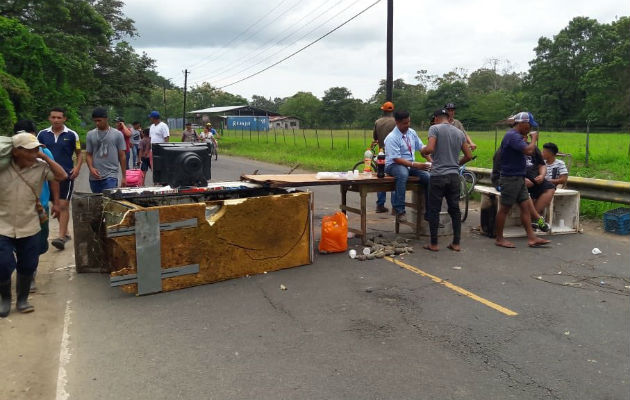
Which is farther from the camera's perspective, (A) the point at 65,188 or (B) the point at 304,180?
(B) the point at 304,180

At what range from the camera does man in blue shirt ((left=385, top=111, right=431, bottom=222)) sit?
7.37 m

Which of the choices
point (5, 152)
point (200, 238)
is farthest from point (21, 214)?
point (200, 238)

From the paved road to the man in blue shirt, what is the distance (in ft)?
4.90

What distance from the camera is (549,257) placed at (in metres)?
6.55

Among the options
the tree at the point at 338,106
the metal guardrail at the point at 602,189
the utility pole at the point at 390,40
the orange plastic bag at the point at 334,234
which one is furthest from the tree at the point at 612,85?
the orange plastic bag at the point at 334,234

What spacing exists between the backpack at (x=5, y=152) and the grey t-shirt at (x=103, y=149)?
245cm

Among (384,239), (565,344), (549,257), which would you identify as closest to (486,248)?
(549,257)

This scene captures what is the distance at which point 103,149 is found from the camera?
6.94 metres

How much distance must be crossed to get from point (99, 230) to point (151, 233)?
1.24 m

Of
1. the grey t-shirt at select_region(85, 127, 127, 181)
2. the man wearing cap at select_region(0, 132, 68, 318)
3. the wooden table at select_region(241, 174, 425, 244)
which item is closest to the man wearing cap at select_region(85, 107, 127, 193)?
the grey t-shirt at select_region(85, 127, 127, 181)

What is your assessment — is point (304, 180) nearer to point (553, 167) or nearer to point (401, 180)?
point (401, 180)

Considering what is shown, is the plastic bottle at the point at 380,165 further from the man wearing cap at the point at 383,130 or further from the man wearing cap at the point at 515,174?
the man wearing cap at the point at 383,130

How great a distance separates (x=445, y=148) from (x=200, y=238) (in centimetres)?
350

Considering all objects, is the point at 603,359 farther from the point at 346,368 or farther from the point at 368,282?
the point at 368,282
